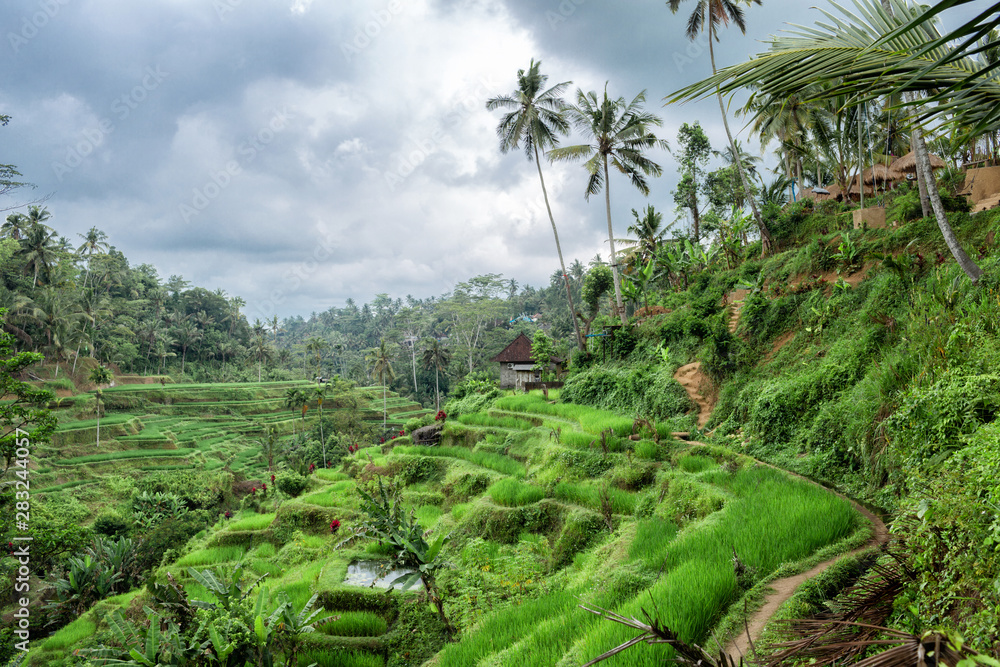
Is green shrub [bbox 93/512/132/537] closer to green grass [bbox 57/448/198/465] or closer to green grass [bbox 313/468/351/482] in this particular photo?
green grass [bbox 313/468/351/482]

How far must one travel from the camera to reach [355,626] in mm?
7199

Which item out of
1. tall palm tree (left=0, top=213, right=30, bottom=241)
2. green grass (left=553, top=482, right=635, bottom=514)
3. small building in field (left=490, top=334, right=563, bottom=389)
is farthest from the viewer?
tall palm tree (left=0, top=213, right=30, bottom=241)

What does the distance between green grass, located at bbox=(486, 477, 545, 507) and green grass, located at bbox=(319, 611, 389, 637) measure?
2874mm

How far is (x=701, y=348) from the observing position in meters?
13.0

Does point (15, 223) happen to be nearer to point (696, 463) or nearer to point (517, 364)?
point (517, 364)

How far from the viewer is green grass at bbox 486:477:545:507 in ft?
30.0

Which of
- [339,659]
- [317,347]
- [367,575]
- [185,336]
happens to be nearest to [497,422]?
[367,575]

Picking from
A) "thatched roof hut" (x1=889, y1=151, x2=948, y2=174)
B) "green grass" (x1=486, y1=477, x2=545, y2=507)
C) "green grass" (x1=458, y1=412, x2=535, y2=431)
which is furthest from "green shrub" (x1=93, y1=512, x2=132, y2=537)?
"thatched roof hut" (x1=889, y1=151, x2=948, y2=174)

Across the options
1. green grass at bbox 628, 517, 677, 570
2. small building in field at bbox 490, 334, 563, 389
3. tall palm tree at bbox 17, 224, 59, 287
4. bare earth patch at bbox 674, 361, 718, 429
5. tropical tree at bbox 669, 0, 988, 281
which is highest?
tall palm tree at bbox 17, 224, 59, 287

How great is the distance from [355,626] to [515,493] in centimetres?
343

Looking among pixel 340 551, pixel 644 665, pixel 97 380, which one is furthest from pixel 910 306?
pixel 97 380

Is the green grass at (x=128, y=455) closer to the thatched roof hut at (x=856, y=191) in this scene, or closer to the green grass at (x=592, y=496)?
the green grass at (x=592, y=496)

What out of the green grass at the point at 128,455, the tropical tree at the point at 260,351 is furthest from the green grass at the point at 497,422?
the tropical tree at the point at 260,351

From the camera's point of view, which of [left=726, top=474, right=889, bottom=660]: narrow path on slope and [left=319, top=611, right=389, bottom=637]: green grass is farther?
[left=319, top=611, right=389, bottom=637]: green grass
